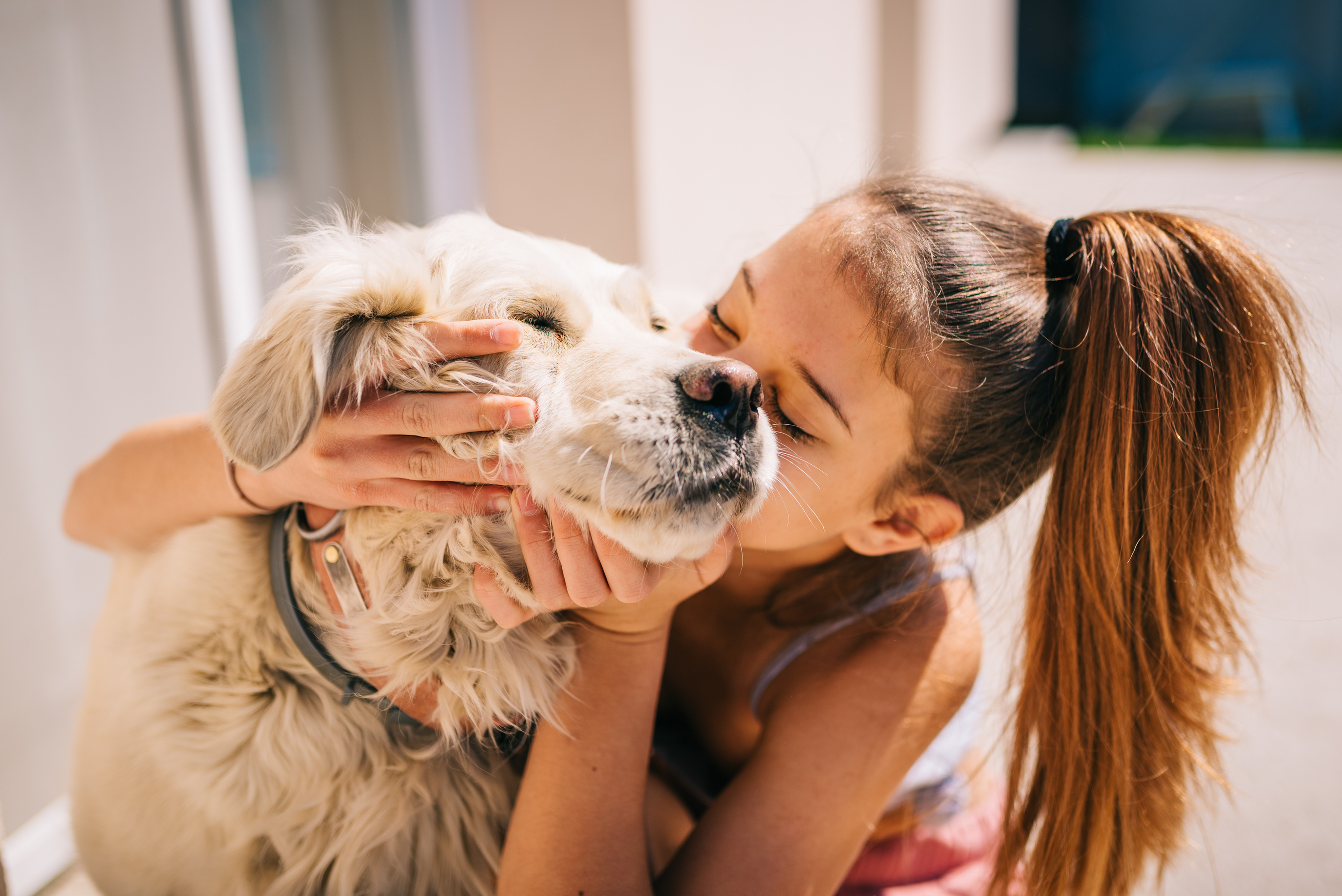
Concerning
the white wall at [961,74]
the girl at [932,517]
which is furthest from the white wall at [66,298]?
the white wall at [961,74]

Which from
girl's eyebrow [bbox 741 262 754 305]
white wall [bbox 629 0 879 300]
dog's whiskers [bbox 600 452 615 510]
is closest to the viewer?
dog's whiskers [bbox 600 452 615 510]

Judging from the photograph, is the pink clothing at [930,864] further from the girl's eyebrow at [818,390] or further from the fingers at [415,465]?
the fingers at [415,465]

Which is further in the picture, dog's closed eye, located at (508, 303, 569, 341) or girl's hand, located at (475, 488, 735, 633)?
dog's closed eye, located at (508, 303, 569, 341)

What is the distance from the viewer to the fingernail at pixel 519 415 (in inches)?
50.9

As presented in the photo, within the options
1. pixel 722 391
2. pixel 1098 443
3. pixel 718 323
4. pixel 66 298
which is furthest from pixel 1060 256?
pixel 66 298

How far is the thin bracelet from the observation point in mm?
1581

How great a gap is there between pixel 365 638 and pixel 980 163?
1019cm

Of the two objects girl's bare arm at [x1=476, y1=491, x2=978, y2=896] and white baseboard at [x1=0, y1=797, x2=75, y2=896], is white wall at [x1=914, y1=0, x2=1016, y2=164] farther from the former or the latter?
white baseboard at [x1=0, y1=797, x2=75, y2=896]

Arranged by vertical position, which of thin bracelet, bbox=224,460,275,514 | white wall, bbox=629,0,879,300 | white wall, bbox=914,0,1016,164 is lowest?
thin bracelet, bbox=224,460,275,514

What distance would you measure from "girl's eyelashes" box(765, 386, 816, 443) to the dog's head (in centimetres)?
23

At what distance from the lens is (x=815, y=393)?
1.60 meters

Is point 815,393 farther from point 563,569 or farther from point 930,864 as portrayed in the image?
point 930,864

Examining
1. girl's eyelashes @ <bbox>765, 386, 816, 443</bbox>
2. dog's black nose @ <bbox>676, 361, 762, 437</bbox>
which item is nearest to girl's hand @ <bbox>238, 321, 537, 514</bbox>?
dog's black nose @ <bbox>676, 361, 762, 437</bbox>

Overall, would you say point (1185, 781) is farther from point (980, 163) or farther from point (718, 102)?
point (980, 163)
